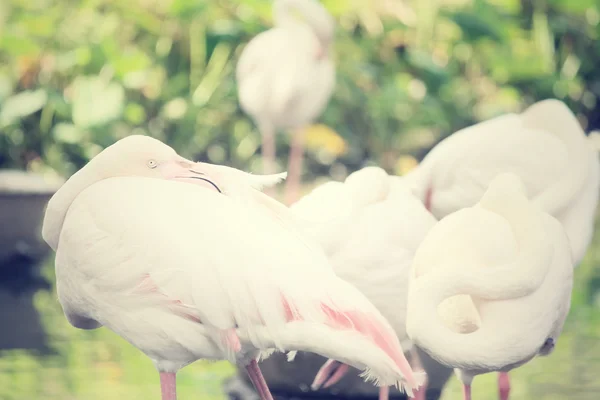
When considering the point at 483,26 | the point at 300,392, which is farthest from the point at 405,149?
the point at 300,392

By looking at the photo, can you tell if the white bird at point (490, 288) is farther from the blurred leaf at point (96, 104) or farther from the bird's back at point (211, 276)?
the blurred leaf at point (96, 104)

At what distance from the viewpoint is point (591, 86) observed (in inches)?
193

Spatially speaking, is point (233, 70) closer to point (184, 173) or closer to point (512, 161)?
point (512, 161)

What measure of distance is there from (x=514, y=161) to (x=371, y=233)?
55 cm

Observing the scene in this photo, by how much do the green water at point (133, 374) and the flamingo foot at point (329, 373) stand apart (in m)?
0.26

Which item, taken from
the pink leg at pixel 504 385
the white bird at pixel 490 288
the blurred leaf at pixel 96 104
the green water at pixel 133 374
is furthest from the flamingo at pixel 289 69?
the white bird at pixel 490 288

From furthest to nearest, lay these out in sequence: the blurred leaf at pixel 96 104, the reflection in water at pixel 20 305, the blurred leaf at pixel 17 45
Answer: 1. the blurred leaf at pixel 17 45
2. the blurred leaf at pixel 96 104
3. the reflection in water at pixel 20 305

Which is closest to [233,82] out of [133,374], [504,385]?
[133,374]

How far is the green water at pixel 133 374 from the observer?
6.74ft

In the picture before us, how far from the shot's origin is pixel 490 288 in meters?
Answer: 1.50

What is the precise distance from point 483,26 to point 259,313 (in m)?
3.02

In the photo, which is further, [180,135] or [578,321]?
[180,135]

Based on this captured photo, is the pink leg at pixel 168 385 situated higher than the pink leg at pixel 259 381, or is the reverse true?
the pink leg at pixel 168 385

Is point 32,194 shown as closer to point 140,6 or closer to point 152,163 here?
point 140,6
